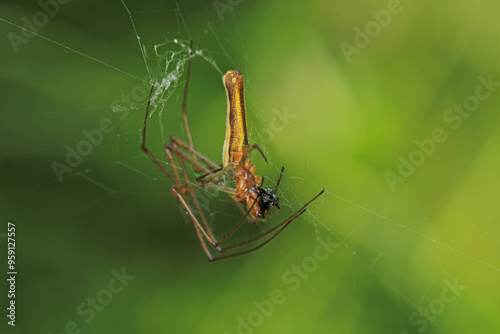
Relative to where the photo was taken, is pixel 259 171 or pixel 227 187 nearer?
pixel 227 187

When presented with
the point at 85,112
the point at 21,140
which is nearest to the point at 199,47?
the point at 85,112

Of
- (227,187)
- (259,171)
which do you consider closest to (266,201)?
(227,187)

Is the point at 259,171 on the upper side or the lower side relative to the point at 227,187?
lower

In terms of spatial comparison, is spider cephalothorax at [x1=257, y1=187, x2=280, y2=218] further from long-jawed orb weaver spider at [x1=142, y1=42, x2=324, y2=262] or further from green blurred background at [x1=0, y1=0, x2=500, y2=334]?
green blurred background at [x1=0, y1=0, x2=500, y2=334]

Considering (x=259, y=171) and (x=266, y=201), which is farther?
(x=259, y=171)

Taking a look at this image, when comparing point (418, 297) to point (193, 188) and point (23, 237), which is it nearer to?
point (193, 188)

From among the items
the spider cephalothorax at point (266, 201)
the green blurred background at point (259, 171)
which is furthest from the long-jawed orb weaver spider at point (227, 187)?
the green blurred background at point (259, 171)

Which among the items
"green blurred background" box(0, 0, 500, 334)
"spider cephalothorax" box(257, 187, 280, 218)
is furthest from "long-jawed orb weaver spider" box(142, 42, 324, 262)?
"green blurred background" box(0, 0, 500, 334)

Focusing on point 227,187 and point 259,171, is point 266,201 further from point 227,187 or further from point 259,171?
point 259,171
